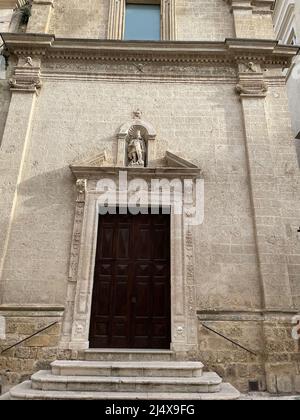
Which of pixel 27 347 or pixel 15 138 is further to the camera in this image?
pixel 15 138

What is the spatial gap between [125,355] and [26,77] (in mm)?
7149

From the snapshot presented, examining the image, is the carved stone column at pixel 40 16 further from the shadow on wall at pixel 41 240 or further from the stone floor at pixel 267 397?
the stone floor at pixel 267 397

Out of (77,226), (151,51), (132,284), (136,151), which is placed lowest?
(132,284)

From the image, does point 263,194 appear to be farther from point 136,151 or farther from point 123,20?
point 123,20

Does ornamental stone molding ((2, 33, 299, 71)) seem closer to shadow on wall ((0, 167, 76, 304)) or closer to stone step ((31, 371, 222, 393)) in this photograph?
shadow on wall ((0, 167, 76, 304))

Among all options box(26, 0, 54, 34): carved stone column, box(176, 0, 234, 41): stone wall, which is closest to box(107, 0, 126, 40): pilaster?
box(176, 0, 234, 41): stone wall

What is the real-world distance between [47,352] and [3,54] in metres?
7.72

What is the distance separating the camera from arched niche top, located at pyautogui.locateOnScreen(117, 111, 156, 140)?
26.2 ft

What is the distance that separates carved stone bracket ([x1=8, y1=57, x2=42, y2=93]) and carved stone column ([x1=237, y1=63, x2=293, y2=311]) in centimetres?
523

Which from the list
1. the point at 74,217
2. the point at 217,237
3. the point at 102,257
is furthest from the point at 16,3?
the point at 217,237

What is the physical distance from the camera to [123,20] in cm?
973

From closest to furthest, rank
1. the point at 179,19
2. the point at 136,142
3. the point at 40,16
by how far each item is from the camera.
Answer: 1. the point at 136,142
2. the point at 40,16
3. the point at 179,19

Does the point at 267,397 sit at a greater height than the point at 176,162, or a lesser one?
lesser

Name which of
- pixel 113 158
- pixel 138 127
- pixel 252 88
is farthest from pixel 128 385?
pixel 252 88
